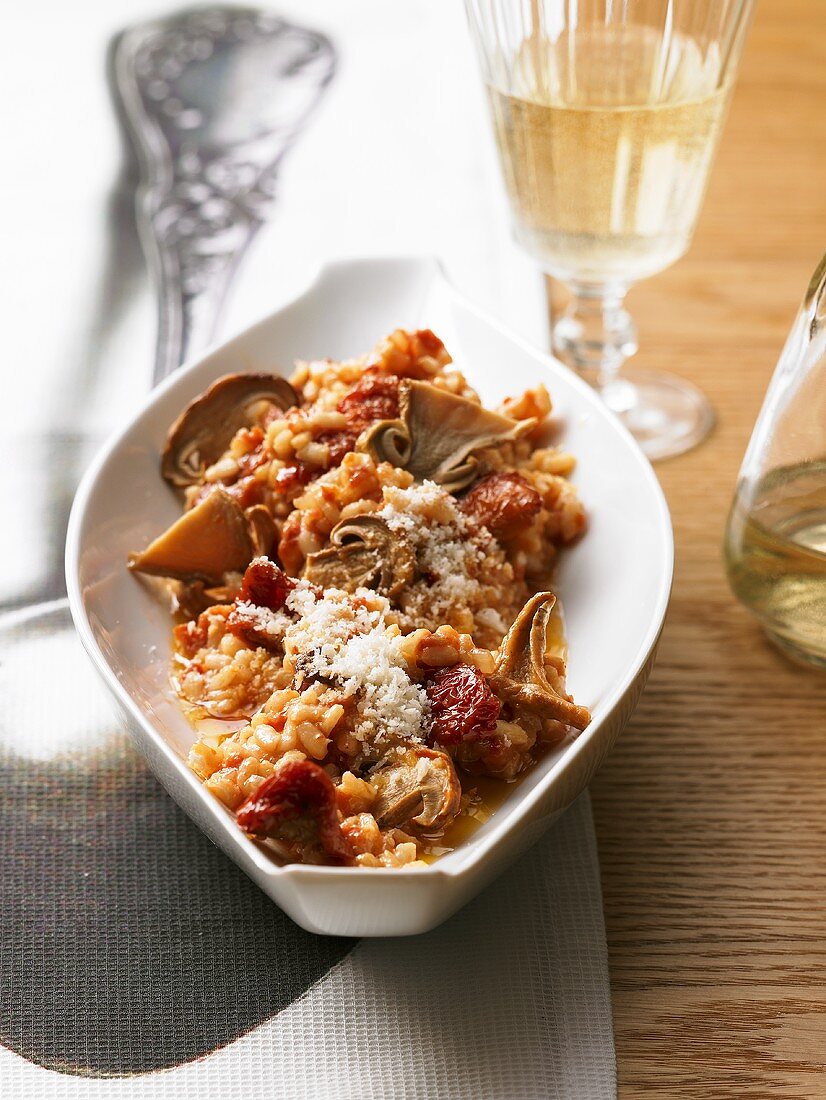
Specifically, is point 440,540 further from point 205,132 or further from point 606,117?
point 205,132

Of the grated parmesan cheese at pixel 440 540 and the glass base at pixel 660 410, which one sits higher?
the grated parmesan cheese at pixel 440 540

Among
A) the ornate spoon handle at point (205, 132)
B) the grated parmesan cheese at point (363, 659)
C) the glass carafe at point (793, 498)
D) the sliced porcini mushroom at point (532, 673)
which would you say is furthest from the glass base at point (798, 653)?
the ornate spoon handle at point (205, 132)

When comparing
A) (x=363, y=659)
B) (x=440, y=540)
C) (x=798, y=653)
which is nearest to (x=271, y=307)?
(x=440, y=540)

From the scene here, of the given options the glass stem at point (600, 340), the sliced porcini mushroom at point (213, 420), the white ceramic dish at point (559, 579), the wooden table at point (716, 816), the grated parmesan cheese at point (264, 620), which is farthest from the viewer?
the glass stem at point (600, 340)

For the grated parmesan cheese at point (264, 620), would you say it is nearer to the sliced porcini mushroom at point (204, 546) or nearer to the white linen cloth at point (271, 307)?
the sliced porcini mushroom at point (204, 546)

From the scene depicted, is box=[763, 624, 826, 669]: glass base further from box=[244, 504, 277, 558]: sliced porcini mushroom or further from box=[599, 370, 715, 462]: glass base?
box=[244, 504, 277, 558]: sliced porcini mushroom

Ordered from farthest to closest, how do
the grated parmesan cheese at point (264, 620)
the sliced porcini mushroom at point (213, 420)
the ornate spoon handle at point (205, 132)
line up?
the ornate spoon handle at point (205, 132), the sliced porcini mushroom at point (213, 420), the grated parmesan cheese at point (264, 620)

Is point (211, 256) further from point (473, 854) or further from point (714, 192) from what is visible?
point (473, 854)
